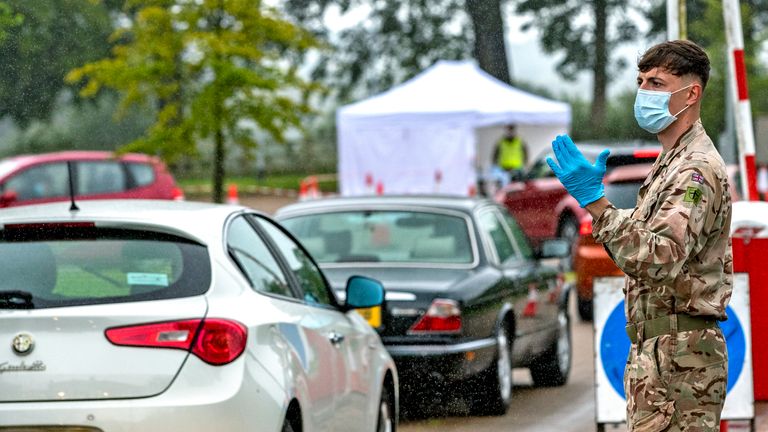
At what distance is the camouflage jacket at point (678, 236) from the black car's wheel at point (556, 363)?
6.47m

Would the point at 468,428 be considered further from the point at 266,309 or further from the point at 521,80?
the point at 521,80

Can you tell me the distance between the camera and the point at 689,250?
162 inches

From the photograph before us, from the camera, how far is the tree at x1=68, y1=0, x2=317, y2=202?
21.3 m

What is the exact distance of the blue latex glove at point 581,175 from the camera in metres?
4.18

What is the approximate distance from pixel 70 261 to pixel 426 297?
4073 mm

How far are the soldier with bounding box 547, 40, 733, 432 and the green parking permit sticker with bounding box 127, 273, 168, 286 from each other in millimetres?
1435

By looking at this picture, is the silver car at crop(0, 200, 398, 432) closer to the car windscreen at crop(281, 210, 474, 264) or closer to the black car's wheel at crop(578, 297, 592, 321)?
the car windscreen at crop(281, 210, 474, 264)

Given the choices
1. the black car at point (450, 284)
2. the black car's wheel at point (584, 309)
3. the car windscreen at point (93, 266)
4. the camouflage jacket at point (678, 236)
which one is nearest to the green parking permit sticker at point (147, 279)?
the car windscreen at point (93, 266)

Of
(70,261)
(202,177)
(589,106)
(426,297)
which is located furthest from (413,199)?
(589,106)

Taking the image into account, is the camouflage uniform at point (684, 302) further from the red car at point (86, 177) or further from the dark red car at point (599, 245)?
the red car at point (86, 177)

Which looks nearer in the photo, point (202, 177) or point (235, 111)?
point (235, 111)

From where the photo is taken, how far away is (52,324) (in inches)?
188

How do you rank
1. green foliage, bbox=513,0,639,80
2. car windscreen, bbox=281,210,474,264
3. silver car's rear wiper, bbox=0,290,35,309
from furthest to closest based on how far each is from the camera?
green foliage, bbox=513,0,639,80 → car windscreen, bbox=281,210,474,264 → silver car's rear wiper, bbox=0,290,35,309

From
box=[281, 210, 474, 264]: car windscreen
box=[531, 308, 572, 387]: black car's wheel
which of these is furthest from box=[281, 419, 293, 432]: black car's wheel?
box=[531, 308, 572, 387]: black car's wheel
